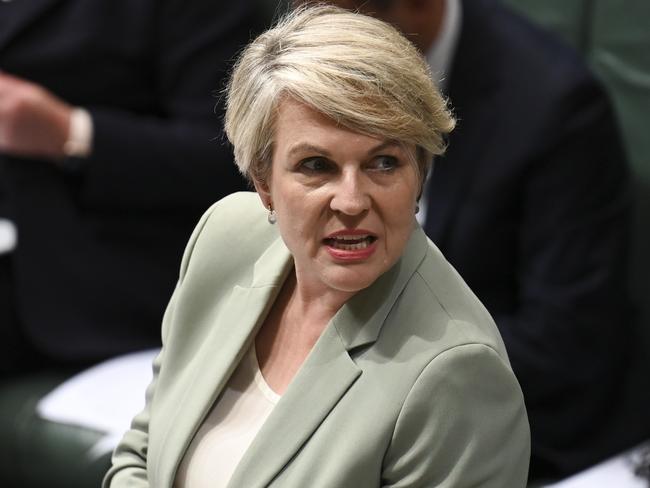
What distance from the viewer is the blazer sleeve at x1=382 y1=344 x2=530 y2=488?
123cm

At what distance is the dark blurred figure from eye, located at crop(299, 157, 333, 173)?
1012 mm

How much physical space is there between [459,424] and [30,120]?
150cm

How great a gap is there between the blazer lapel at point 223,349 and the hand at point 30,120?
1.16 m

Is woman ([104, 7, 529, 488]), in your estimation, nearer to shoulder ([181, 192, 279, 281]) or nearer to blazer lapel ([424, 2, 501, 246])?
shoulder ([181, 192, 279, 281])

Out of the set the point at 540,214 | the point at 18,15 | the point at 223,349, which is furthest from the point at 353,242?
the point at 18,15

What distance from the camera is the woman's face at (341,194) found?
3.99 feet

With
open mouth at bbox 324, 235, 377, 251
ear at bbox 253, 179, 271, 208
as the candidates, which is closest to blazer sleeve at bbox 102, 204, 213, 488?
ear at bbox 253, 179, 271, 208

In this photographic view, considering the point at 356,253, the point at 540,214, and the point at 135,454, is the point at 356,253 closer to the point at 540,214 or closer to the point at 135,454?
the point at 135,454

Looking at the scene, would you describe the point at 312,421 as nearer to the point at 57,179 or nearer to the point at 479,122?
the point at 479,122

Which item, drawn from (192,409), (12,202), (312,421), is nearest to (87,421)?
(12,202)

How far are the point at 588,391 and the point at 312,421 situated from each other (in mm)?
1166

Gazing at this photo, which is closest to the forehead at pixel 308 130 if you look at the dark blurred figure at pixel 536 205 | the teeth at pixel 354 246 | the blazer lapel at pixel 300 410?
the teeth at pixel 354 246

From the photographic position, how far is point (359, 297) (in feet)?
4.36

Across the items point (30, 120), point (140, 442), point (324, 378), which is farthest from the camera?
point (30, 120)
